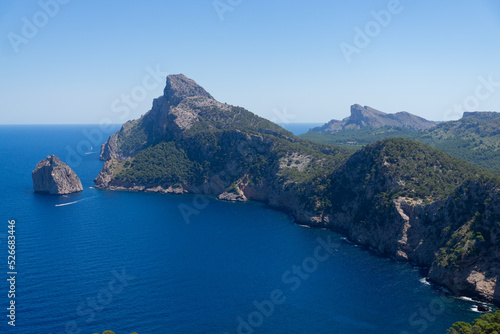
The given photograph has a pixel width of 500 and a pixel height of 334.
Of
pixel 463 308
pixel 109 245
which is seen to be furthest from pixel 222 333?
pixel 109 245

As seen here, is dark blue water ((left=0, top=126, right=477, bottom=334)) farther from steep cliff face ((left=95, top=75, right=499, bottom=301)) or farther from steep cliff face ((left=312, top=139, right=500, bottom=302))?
steep cliff face ((left=95, top=75, right=499, bottom=301))

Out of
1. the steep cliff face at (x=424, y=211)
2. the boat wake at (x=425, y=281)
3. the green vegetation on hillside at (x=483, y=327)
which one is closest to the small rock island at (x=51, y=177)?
the steep cliff face at (x=424, y=211)

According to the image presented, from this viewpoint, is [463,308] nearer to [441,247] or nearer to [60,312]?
[441,247]

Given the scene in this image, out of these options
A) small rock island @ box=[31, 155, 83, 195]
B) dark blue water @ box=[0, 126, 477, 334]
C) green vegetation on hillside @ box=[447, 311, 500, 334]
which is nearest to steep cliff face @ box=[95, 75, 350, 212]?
small rock island @ box=[31, 155, 83, 195]

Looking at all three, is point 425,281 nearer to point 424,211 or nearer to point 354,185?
point 424,211

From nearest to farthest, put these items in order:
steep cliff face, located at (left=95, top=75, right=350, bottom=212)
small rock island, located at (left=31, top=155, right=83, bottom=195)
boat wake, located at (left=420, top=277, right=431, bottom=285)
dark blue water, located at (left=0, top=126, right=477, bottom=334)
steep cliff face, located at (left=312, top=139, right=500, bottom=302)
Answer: dark blue water, located at (left=0, top=126, right=477, bottom=334), steep cliff face, located at (left=312, top=139, right=500, bottom=302), boat wake, located at (left=420, top=277, right=431, bottom=285), steep cliff face, located at (left=95, top=75, right=350, bottom=212), small rock island, located at (left=31, top=155, right=83, bottom=195)
